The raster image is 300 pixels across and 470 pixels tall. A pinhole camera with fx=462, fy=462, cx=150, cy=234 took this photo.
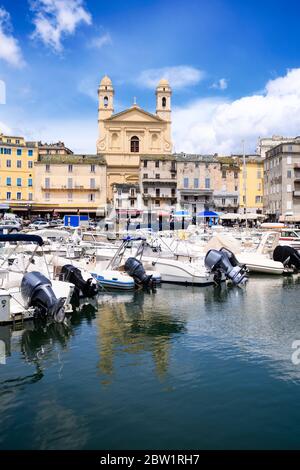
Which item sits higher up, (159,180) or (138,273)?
(159,180)

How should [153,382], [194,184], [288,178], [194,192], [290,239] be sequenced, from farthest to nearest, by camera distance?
[194,184]
[194,192]
[288,178]
[290,239]
[153,382]

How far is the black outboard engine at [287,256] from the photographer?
116 feet

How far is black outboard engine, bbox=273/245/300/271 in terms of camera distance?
35406 millimetres

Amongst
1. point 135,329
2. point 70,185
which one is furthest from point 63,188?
point 135,329

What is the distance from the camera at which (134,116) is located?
97.1m

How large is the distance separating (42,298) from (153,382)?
731 centimetres

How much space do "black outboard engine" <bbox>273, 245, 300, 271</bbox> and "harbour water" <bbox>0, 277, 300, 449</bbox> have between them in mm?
14844

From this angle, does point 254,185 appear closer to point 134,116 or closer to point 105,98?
point 134,116

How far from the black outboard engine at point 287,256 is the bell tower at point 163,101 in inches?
2687

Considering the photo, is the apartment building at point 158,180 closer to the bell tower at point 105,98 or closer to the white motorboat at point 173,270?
the bell tower at point 105,98
